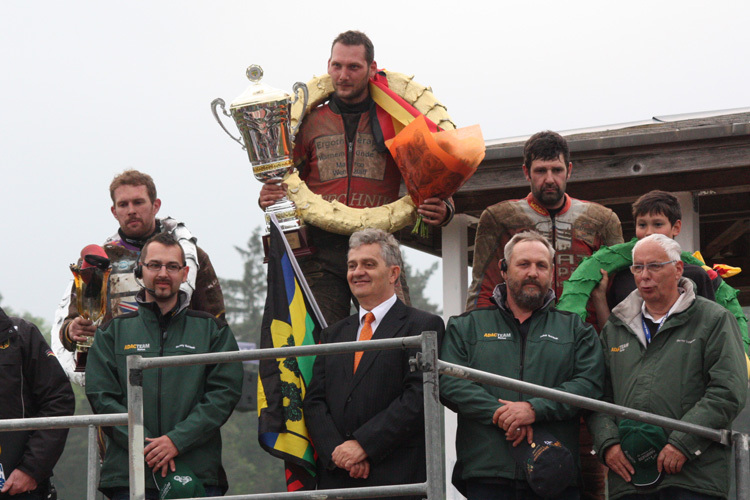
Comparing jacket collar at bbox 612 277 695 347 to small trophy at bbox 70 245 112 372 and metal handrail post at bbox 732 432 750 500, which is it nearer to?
metal handrail post at bbox 732 432 750 500

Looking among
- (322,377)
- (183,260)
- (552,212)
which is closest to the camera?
(322,377)

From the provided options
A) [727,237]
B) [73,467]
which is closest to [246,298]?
[73,467]

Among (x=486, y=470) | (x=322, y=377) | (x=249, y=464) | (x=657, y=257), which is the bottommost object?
(x=249, y=464)

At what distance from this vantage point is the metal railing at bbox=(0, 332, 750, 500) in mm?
4160

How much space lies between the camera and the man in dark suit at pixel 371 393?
5.06 meters

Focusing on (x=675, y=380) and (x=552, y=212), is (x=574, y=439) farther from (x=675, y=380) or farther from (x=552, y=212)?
(x=552, y=212)

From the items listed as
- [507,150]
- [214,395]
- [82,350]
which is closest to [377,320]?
[214,395]

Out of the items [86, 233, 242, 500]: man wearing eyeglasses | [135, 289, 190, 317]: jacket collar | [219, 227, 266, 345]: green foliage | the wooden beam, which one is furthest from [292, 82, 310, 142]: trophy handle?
[219, 227, 266, 345]: green foliage

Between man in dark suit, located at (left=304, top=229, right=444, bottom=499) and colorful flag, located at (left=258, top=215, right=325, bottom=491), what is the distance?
190 mm

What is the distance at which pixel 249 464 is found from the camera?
149 ft

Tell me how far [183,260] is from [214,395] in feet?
2.48

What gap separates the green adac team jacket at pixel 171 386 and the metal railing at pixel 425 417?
493 mm

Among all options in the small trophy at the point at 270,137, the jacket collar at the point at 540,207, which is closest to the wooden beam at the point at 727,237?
the jacket collar at the point at 540,207

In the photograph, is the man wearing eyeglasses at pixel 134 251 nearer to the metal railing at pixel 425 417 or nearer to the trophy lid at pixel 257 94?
the trophy lid at pixel 257 94
